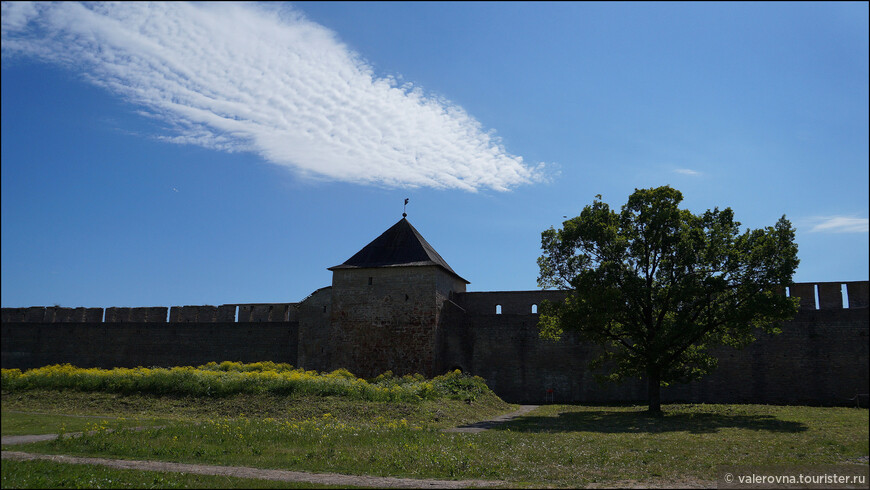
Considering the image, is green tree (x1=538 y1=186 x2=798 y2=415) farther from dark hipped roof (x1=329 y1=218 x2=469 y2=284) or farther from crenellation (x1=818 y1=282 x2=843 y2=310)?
dark hipped roof (x1=329 y1=218 x2=469 y2=284)

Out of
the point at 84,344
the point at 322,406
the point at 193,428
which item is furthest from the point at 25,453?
the point at 84,344

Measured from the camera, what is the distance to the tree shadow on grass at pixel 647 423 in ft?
40.9

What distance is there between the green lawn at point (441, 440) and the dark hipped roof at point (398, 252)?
8.82 metres

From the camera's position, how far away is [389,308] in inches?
909

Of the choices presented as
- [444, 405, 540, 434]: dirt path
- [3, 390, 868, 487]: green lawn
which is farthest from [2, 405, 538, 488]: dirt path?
[444, 405, 540, 434]: dirt path

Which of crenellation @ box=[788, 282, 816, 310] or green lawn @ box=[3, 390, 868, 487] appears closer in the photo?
green lawn @ box=[3, 390, 868, 487]

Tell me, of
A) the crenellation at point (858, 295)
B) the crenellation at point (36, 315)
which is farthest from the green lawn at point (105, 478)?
the crenellation at point (36, 315)

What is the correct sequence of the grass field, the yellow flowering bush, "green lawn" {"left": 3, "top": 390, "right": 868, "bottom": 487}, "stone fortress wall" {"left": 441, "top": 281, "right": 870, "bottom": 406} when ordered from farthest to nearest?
"stone fortress wall" {"left": 441, "top": 281, "right": 870, "bottom": 406}
the yellow flowering bush
"green lawn" {"left": 3, "top": 390, "right": 868, "bottom": 487}
the grass field

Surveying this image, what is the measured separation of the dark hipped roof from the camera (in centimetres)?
2341

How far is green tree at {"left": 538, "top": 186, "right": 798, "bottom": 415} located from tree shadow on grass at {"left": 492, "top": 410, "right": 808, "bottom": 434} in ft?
5.04

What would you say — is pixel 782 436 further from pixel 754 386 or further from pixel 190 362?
pixel 190 362

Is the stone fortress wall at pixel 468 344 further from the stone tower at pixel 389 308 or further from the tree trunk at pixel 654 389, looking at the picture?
the tree trunk at pixel 654 389

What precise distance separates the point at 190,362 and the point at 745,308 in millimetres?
23442

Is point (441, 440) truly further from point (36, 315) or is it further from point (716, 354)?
point (36, 315)
